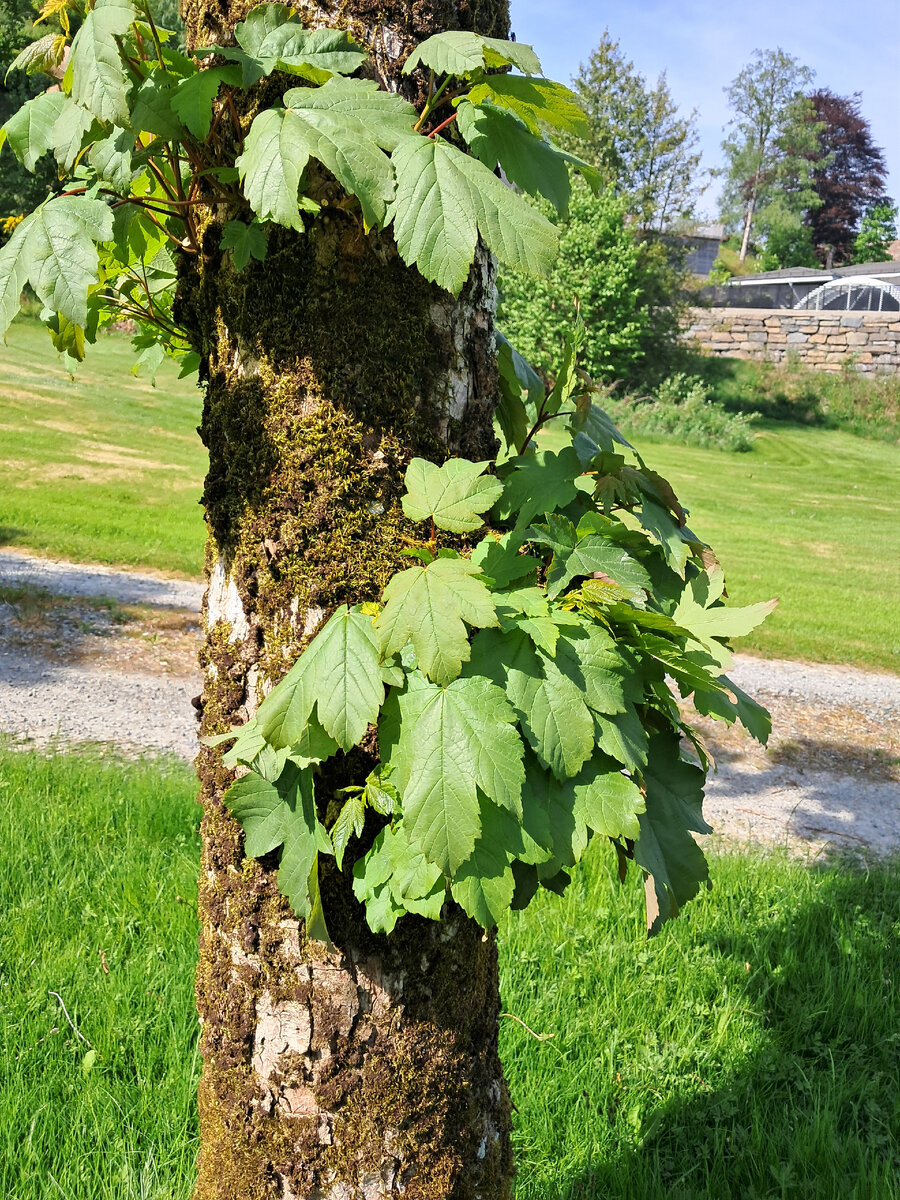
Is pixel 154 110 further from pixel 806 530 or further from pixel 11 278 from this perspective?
pixel 806 530

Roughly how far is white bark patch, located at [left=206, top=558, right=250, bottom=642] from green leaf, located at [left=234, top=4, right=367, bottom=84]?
28.8 inches

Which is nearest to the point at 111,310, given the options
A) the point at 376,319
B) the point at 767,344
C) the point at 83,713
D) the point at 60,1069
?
the point at 376,319

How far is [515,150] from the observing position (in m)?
1.20

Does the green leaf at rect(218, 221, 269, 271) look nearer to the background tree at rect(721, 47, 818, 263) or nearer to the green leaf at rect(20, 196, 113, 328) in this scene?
the green leaf at rect(20, 196, 113, 328)

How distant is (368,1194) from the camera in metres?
1.44

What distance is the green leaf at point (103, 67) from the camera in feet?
3.41

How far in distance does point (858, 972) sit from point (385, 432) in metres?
2.72

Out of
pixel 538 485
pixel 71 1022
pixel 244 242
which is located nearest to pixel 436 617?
pixel 538 485

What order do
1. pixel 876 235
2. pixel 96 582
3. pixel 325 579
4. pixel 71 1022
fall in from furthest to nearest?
pixel 876 235, pixel 96 582, pixel 71 1022, pixel 325 579

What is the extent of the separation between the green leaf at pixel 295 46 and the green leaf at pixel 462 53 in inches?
3.7

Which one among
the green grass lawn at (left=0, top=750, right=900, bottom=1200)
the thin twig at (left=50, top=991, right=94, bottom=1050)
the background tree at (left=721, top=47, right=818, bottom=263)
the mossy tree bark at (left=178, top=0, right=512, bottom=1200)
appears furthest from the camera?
the background tree at (left=721, top=47, right=818, bottom=263)

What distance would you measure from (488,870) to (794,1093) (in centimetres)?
210

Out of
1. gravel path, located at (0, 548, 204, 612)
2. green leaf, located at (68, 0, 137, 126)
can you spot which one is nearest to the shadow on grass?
green leaf, located at (68, 0, 137, 126)

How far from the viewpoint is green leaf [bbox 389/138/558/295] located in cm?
108
